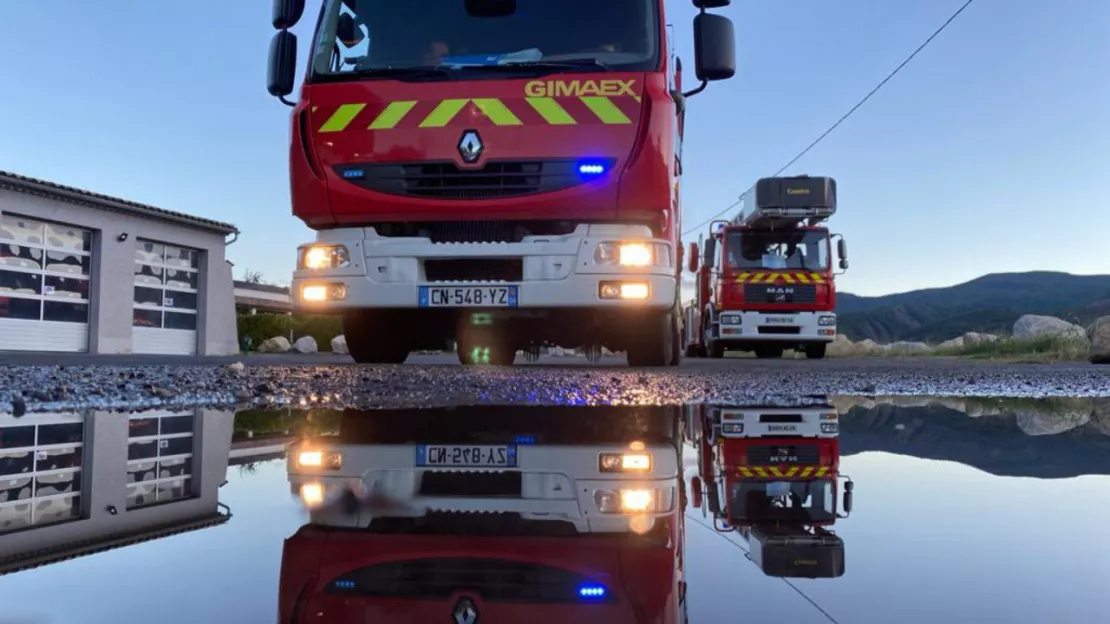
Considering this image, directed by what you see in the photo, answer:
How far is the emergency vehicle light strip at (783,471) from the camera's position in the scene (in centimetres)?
205

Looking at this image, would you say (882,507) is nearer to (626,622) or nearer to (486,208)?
(626,622)

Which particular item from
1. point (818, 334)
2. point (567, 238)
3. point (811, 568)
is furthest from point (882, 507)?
point (818, 334)

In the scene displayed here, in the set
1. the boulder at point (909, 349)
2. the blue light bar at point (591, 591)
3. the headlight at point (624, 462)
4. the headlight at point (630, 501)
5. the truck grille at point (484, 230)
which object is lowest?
the blue light bar at point (591, 591)

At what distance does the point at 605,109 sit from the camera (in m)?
5.55

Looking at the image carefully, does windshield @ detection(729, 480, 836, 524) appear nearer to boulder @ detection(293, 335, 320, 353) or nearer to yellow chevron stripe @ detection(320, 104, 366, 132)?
yellow chevron stripe @ detection(320, 104, 366, 132)

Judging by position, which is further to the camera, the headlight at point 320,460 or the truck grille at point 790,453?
the truck grille at point 790,453

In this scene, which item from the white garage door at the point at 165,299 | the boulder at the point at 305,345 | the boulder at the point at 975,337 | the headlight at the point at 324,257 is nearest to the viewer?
the headlight at the point at 324,257

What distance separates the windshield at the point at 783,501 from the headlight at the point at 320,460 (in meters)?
0.93

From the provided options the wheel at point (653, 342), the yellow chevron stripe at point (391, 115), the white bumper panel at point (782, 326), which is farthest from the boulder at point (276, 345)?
the yellow chevron stripe at point (391, 115)

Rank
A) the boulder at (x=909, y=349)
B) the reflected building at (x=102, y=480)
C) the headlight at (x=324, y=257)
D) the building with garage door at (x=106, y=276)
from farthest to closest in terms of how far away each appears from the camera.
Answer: the boulder at (x=909, y=349), the building with garage door at (x=106, y=276), the headlight at (x=324, y=257), the reflected building at (x=102, y=480)

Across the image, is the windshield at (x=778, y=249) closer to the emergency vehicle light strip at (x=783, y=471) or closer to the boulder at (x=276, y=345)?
the emergency vehicle light strip at (x=783, y=471)

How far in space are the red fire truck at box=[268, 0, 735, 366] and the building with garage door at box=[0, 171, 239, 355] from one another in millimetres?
13231

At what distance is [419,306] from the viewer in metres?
5.70

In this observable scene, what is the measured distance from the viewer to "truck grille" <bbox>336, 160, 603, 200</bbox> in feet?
18.2
